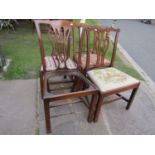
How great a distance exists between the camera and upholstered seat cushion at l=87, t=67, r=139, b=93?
1.40m

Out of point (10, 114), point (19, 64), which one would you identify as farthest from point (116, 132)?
point (19, 64)

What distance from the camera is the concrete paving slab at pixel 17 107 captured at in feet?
4.81

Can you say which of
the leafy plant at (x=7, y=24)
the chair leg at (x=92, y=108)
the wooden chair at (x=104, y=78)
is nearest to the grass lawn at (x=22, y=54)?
the leafy plant at (x=7, y=24)

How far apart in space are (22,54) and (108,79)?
7.28 ft

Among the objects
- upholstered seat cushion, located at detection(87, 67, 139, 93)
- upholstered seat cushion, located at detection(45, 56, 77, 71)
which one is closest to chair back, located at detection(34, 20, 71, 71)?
upholstered seat cushion, located at detection(45, 56, 77, 71)

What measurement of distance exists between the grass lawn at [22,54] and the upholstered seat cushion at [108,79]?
1.08 metres

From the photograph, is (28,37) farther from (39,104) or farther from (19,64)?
(39,104)

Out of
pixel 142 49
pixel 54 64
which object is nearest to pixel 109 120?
pixel 54 64

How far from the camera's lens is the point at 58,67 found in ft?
5.23

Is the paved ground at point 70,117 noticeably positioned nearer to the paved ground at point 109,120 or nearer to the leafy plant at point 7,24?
the paved ground at point 109,120

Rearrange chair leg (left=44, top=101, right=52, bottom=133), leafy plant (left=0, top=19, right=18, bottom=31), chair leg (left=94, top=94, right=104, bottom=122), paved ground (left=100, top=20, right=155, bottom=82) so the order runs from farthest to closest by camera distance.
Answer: leafy plant (left=0, top=19, right=18, bottom=31) < paved ground (left=100, top=20, right=155, bottom=82) < chair leg (left=94, top=94, right=104, bottom=122) < chair leg (left=44, top=101, right=52, bottom=133)

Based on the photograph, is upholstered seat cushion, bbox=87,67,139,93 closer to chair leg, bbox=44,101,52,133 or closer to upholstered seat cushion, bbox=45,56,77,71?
upholstered seat cushion, bbox=45,56,77,71

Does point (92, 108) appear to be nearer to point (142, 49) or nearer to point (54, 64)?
point (54, 64)

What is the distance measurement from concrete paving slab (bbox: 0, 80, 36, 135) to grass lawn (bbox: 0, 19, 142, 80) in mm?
240
